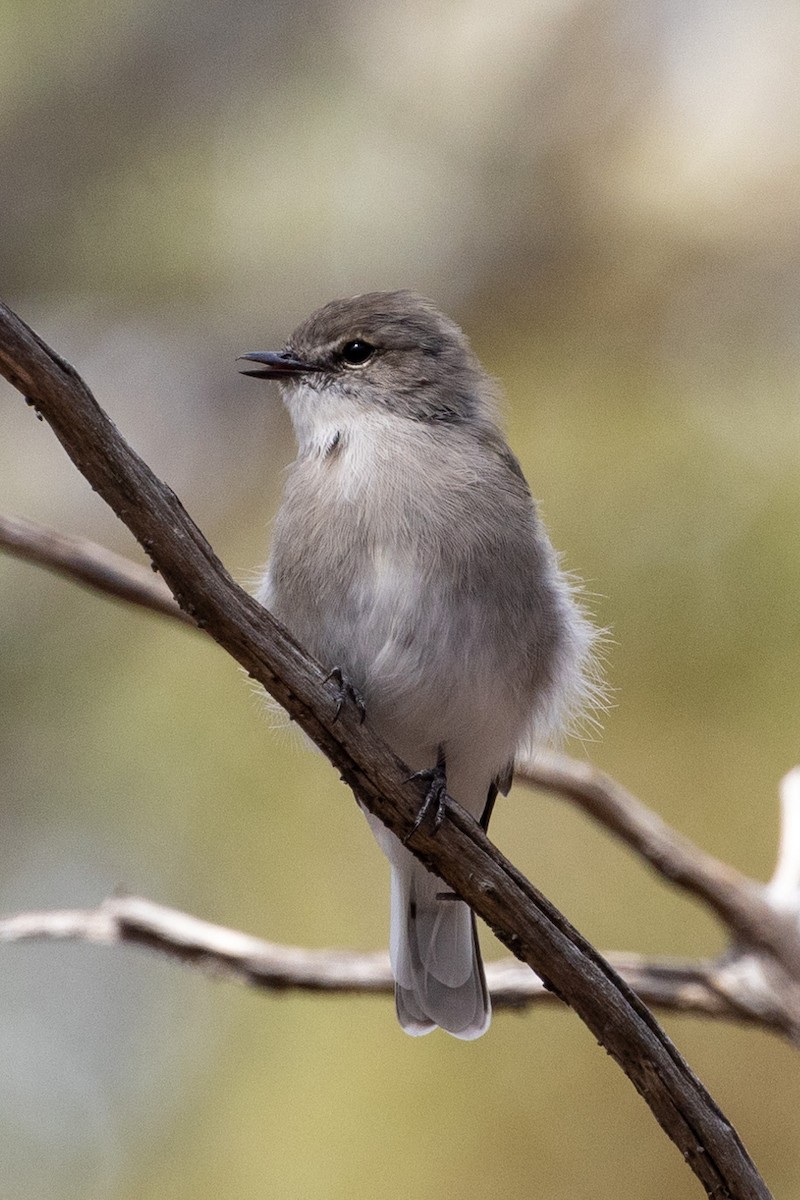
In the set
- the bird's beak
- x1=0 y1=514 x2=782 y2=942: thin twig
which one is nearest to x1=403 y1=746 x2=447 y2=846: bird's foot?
x1=0 y1=514 x2=782 y2=942: thin twig

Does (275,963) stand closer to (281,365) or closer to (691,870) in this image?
(691,870)

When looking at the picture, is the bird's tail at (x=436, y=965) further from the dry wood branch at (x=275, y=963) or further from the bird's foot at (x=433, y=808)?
the bird's foot at (x=433, y=808)

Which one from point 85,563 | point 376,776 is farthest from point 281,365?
point 376,776

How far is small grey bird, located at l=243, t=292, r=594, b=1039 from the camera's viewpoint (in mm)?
3207

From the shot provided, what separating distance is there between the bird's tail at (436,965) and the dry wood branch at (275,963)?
0.15m

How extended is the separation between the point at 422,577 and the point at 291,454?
2534mm

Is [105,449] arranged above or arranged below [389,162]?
below

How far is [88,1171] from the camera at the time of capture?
4855 mm

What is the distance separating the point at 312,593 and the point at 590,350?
2.61m

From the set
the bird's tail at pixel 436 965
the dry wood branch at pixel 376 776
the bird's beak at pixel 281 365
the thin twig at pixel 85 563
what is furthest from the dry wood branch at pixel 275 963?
the bird's beak at pixel 281 365

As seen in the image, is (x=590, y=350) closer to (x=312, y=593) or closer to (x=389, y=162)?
(x=389, y=162)

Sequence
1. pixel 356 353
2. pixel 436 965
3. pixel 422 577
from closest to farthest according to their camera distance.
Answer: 1. pixel 422 577
2. pixel 436 965
3. pixel 356 353

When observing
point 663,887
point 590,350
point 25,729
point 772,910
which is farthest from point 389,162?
point 772,910

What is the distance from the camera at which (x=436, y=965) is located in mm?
3572
